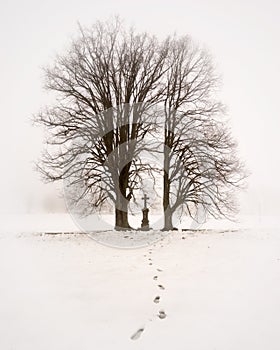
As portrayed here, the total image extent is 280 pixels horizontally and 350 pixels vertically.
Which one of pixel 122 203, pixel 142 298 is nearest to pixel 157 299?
pixel 142 298

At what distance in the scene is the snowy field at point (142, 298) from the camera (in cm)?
612

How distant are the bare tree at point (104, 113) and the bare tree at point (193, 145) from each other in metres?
1.35

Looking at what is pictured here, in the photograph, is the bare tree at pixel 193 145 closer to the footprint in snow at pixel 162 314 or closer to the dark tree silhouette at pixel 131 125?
the dark tree silhouette at pixel 131 125

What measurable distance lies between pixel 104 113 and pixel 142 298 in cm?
1250

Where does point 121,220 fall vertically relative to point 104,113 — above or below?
below

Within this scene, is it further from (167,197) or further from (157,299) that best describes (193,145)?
(157,299)

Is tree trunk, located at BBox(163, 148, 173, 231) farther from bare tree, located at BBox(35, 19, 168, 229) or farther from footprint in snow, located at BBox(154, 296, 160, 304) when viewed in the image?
footprint in snow, located at BBox(154, 296, 160, 304)

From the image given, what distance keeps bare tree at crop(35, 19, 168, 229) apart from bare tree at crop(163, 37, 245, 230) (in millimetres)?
1349

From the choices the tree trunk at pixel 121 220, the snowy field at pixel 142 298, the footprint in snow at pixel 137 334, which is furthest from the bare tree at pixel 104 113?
the footprint in snow at pixel 137 334

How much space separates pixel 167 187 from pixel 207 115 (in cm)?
551

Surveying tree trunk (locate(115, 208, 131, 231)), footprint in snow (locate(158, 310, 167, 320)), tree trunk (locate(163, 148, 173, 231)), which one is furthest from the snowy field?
tree trunk (locate(163, 148, 173, 231))

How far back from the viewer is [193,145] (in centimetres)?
1700

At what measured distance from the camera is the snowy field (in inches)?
241

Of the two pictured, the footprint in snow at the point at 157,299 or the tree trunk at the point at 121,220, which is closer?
the footprint in snow at the point at 157,299
